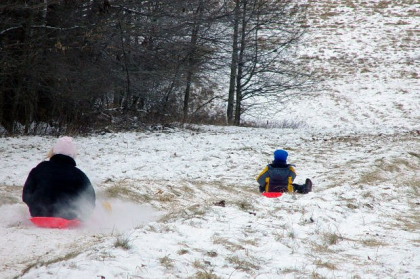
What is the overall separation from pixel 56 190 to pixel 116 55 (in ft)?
38.5

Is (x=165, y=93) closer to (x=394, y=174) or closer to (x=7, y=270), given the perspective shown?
(x=394, y=174)

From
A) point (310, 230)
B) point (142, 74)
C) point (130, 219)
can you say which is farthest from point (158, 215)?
point (142, 74)

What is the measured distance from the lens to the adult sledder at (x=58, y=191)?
5488 mm

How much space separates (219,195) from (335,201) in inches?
91.4

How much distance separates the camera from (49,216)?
548 cm

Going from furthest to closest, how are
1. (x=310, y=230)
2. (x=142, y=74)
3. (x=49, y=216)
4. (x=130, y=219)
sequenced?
(x=142, y=74) → (x=130, y=219) → (x=49, y=216) → (x=310, y=230)

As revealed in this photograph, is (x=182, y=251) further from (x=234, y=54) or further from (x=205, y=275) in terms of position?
(x=234, y=54)

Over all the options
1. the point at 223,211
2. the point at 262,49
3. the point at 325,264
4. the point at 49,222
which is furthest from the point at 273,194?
the point at 262,49

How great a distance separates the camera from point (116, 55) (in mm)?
16531

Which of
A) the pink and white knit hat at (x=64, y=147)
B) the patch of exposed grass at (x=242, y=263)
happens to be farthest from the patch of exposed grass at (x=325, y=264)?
the pink and white knit hat at (x=64, y=147)

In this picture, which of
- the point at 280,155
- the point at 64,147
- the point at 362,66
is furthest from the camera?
the point at 362,66

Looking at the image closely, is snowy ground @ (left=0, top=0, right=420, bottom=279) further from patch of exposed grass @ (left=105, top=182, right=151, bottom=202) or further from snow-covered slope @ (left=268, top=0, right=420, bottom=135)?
snow-covered slope @ (left=268, top=0, right=420, bottom=135)

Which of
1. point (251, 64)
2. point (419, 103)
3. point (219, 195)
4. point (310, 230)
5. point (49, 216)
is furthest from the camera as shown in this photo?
point (419, 103)

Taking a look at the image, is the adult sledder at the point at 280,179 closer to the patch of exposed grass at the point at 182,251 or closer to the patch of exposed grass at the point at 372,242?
the patch of exposed grass at the point at 372,242
